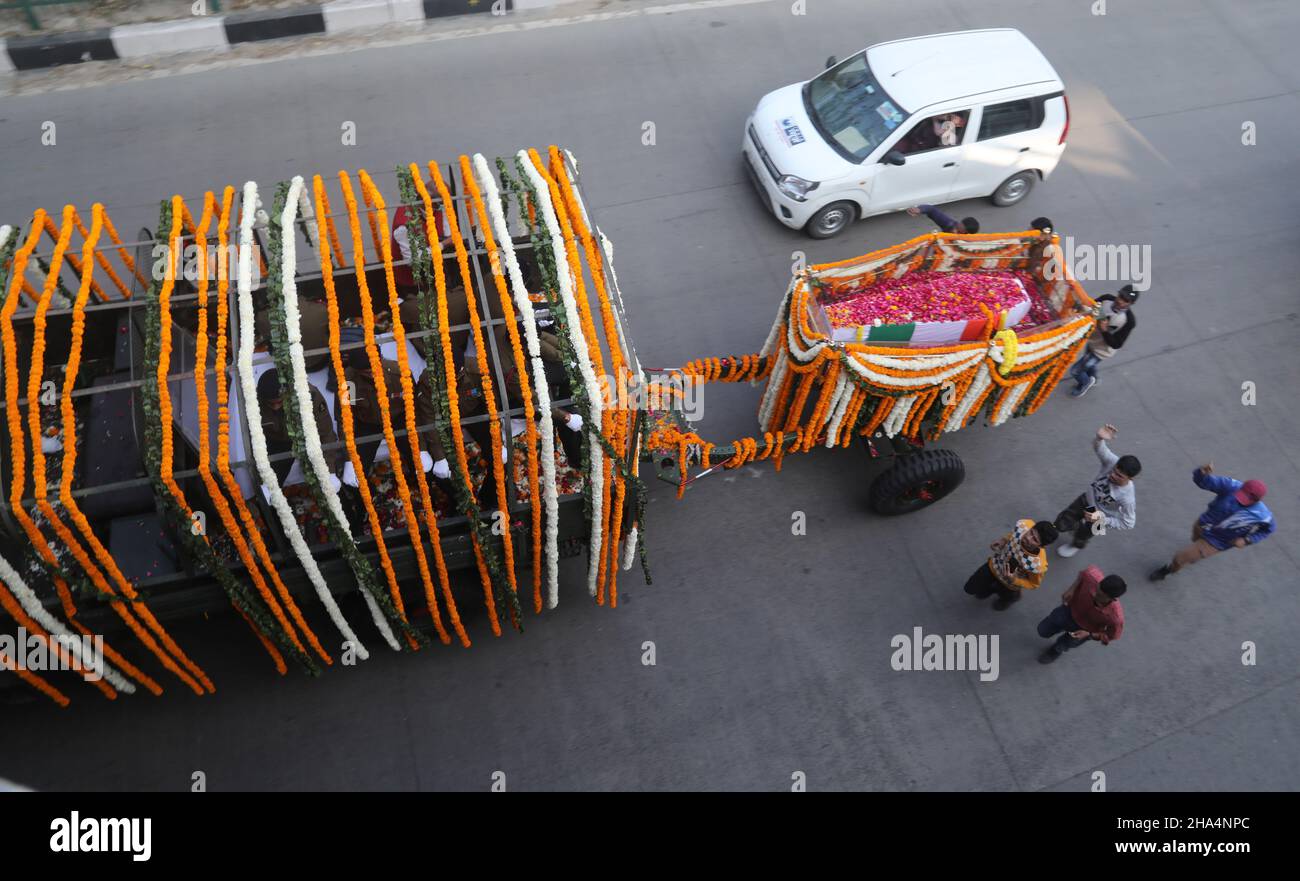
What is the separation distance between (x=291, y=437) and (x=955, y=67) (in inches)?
290

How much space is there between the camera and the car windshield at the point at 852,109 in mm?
Result: 8672

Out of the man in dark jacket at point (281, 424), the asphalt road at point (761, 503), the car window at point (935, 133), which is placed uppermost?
the car window at point (935, 133)

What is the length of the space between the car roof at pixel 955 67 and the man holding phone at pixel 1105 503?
3796mm

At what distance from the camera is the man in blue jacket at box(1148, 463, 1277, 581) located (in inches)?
247

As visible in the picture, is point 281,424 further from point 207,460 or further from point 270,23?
point 270,23

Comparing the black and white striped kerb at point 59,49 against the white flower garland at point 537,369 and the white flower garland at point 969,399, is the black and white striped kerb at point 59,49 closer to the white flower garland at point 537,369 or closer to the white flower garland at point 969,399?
the white flower garland at point 537,369

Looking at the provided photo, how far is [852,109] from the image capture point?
8.95 metres

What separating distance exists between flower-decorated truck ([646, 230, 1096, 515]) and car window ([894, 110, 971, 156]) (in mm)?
1951

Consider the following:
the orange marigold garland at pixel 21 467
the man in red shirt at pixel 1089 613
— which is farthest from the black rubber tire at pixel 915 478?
the orange marigold garland at pixel 21 467

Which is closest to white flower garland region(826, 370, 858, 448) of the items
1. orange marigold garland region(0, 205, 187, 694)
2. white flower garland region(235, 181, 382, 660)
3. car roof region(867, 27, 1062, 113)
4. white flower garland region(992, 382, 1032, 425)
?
white flower garland region(992, 382, 1032, 425)

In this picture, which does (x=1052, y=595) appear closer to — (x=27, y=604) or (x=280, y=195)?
(x=280, y=195)

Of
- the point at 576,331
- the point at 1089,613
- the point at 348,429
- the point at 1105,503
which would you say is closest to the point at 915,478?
the point at 1105,503

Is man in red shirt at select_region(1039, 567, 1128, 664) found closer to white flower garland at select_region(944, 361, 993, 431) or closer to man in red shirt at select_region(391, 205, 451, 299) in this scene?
white flower garland at select_region(944, 361, 993, 431)
